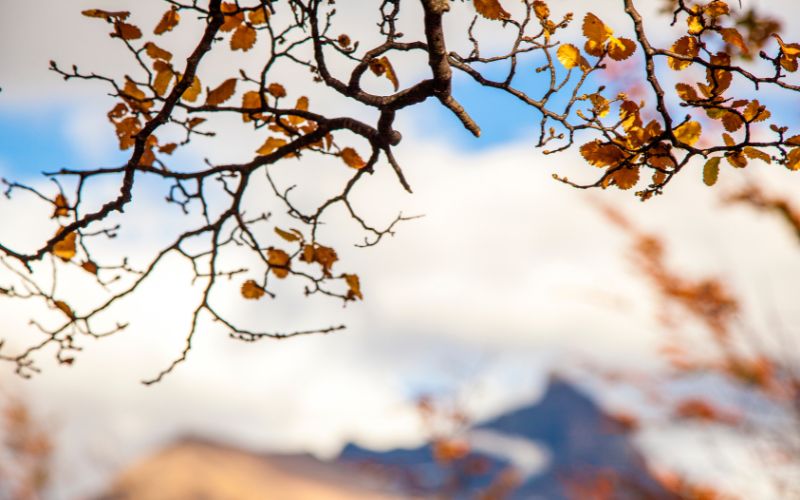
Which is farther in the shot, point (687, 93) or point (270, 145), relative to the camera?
point (270, 145)

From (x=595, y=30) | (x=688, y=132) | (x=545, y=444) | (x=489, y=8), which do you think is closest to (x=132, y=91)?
(x=489, y=8)

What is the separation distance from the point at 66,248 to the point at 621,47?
2.09 meters

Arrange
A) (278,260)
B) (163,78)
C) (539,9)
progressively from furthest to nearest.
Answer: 1. (278,260)
2. (163,78)
3. (539,9)

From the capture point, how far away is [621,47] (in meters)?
1.98

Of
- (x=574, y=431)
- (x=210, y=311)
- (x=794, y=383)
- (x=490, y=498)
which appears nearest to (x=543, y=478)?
(x=574, y=431)

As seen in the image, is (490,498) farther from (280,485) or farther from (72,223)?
(280,485)

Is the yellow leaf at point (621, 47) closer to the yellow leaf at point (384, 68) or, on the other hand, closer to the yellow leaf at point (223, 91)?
the yellow leaf at point (384, 68)

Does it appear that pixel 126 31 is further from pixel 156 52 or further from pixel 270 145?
pixel 270 145

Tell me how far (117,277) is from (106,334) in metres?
0.23

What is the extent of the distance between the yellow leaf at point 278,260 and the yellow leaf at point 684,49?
5.21ft

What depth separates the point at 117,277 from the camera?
8.56 ft

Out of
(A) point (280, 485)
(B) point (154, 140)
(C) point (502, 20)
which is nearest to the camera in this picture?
(C) point (502, 20)

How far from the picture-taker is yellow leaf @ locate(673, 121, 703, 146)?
2.00 metres

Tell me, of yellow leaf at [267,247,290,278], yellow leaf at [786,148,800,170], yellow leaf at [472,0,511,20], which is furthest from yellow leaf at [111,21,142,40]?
yellow leaf at [786,148,800,170]
